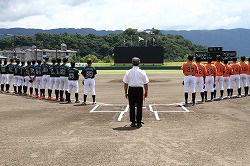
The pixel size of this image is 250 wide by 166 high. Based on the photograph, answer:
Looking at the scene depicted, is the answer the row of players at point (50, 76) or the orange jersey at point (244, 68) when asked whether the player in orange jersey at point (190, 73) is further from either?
the orange jersey at point (244, 68)

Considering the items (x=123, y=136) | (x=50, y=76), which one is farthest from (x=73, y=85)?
(x=123, y=136)

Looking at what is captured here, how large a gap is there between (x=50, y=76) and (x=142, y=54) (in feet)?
172

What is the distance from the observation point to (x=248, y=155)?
660cm

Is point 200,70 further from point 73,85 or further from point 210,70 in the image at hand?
point 73,85

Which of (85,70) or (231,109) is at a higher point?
(85,70)

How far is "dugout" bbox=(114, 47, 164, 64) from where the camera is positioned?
68.7m

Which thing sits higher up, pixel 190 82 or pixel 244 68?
pixel 244 68

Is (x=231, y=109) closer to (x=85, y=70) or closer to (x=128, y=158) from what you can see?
(x=85, y=70)

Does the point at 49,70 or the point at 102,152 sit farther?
the point at 49,70

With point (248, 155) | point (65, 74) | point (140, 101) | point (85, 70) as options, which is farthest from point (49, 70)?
point (248, 155)

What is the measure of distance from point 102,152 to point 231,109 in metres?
7.79

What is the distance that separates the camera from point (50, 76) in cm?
1716

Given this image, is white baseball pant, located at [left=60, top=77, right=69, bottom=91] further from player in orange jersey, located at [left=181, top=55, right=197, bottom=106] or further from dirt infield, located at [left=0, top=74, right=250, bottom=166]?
player in orange jersey, located at [left=181, top=55, right=197, bottom=106]

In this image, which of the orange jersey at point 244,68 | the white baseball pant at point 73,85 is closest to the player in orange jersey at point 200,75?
the orange jersey at point 244,68
